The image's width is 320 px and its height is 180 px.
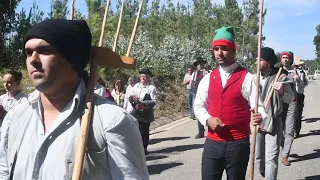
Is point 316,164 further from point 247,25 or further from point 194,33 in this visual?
point 247,25

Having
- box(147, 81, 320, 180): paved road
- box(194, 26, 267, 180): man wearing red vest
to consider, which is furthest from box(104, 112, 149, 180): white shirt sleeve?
box(147, 81, 320, 180): paved road

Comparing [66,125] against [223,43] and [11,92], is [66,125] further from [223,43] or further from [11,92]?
[11,92]

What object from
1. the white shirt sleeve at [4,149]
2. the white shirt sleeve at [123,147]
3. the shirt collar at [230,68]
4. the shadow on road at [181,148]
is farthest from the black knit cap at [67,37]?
the shadow on road at [181,148]

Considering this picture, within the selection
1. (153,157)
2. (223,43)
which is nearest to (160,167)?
(153,157)

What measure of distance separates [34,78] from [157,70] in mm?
16655

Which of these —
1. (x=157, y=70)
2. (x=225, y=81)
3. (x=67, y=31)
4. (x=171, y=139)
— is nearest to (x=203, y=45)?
(x=157, y=70)

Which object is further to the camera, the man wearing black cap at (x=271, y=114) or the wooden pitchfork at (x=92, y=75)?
the man wearing black cap at (x=271, y=114)

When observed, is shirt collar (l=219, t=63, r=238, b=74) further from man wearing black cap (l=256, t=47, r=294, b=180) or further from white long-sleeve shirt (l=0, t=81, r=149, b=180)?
white long-sleeve shirt (l=0, t=81, r=149, b=180)

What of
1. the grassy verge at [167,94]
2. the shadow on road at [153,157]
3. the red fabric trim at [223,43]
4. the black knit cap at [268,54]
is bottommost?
the shadow on road at [153,157]

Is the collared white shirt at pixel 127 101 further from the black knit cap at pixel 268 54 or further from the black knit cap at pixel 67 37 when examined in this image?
the black knit cap at pixel 67 37

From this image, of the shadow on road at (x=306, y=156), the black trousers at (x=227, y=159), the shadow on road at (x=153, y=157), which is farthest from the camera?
the shadow on road at (x=153, y=157)

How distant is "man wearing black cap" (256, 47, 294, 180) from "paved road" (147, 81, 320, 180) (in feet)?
3.62

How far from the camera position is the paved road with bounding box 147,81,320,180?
281 inches

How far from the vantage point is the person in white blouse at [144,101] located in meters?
8.20
